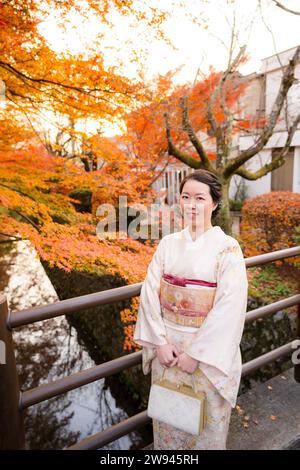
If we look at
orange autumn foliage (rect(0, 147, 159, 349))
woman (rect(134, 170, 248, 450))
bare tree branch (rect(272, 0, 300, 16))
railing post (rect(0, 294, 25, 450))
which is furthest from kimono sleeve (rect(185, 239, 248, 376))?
bare tree branch (rect(272, 0, 300, 16))

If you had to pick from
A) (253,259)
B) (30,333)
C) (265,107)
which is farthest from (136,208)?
(265,107)

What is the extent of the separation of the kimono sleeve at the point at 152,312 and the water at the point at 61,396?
12.7 ft

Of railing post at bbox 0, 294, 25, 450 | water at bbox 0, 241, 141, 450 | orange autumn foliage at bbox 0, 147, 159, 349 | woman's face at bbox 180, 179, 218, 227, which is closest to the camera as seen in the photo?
railing post at bbox 0, 294, 25, 450

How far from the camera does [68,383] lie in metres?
1.59

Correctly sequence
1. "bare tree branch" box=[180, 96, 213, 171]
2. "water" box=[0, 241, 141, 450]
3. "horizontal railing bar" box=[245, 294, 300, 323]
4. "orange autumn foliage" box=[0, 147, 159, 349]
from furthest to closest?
1. "bare tree branch" box=[180, 96, 213, 171]
2. "orange autumn foliage" box=[0, 147, 159, 349]
3. "water" box=[0, 241, 141, 450]
4. "horizontal railing bar" box=[245, 294, 300, 323]

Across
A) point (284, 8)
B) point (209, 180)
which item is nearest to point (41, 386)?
point (209, 180)

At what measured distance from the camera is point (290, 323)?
5488 mm

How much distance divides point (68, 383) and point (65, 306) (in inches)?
15.0

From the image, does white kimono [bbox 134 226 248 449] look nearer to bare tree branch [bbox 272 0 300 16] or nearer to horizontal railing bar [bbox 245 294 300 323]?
horizontal railing bar [bbox 245 294 300 323]

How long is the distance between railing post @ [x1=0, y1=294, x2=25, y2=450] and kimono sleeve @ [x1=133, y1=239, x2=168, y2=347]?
575 mm

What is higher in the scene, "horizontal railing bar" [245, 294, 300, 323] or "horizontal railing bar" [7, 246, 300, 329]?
"horizontal railing bar" [7, 246, 300, 329]

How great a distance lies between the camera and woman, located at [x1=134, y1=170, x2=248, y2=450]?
4.73 ft
